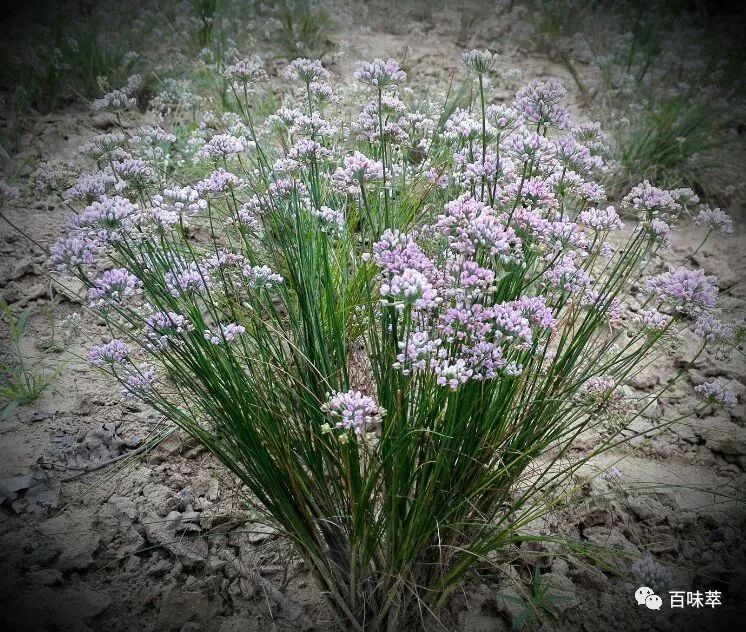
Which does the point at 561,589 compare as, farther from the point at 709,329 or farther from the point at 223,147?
the point at 223,147

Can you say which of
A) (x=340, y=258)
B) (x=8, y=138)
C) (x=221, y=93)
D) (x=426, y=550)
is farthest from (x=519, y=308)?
(x=8, y=138)

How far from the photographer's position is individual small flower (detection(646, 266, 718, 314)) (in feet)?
5.78

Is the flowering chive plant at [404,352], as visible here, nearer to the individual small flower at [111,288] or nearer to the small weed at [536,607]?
the individual small flower at [111,288]

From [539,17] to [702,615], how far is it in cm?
686

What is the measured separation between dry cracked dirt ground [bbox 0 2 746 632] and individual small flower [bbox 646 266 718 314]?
60cm

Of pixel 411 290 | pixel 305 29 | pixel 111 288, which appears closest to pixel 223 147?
pixel 111 288

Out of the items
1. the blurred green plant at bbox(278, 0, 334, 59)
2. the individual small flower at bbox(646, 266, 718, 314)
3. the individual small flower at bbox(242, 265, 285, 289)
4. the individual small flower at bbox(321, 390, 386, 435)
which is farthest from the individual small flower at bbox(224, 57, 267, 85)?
the blurred green plant at bbox(278, 0, 334, 59)

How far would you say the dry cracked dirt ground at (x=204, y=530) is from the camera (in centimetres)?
199

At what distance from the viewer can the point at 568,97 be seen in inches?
220

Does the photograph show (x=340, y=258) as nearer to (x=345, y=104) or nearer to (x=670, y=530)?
(x=670, y=530)

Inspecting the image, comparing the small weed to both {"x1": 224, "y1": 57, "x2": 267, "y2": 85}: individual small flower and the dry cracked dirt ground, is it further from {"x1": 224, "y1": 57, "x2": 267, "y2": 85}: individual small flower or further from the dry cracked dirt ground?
{"x1": 224, "y1": 57, "x2": 267, "y2": 85}: individual small flower

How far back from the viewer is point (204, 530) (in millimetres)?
2270

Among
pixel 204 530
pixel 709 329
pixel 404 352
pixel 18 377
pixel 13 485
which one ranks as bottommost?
pixel 204 530

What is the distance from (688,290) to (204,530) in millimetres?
1966
